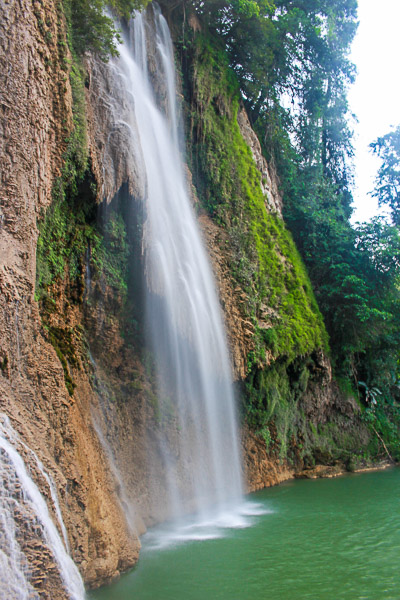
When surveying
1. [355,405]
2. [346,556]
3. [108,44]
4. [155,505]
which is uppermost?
[108,44]

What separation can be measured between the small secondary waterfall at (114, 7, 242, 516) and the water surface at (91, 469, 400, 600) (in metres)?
1.21

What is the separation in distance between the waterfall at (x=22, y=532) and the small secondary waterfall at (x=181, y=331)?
5301 millimetres

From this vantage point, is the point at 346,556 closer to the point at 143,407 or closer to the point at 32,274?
the point at 143,407

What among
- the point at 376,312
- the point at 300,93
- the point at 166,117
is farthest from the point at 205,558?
the point at 300,93

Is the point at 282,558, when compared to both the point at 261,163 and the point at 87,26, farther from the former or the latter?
the point at 261,163

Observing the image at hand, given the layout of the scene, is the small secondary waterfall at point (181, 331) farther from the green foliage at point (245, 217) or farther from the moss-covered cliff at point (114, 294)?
the green foliage at point (245, 217)

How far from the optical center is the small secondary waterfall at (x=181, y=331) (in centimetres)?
1005

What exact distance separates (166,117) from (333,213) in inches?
332

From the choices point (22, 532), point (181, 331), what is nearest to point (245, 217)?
point (181, 331)

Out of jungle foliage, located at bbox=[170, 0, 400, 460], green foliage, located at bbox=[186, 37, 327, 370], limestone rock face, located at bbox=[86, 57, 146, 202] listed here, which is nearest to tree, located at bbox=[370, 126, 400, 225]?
jungle foliage, located at bbox=[170, 0, 400, 460]

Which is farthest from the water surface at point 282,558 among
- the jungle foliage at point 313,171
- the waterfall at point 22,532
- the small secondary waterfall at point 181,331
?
the jungle foliage at point 313,171

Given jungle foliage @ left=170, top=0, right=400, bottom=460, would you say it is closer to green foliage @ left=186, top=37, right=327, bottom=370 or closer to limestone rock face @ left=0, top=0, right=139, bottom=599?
green foliage @ left=186, top=37, right=327, bottom=370

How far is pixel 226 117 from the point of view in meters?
15.4

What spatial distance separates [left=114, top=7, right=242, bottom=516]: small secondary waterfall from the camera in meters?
10.1
